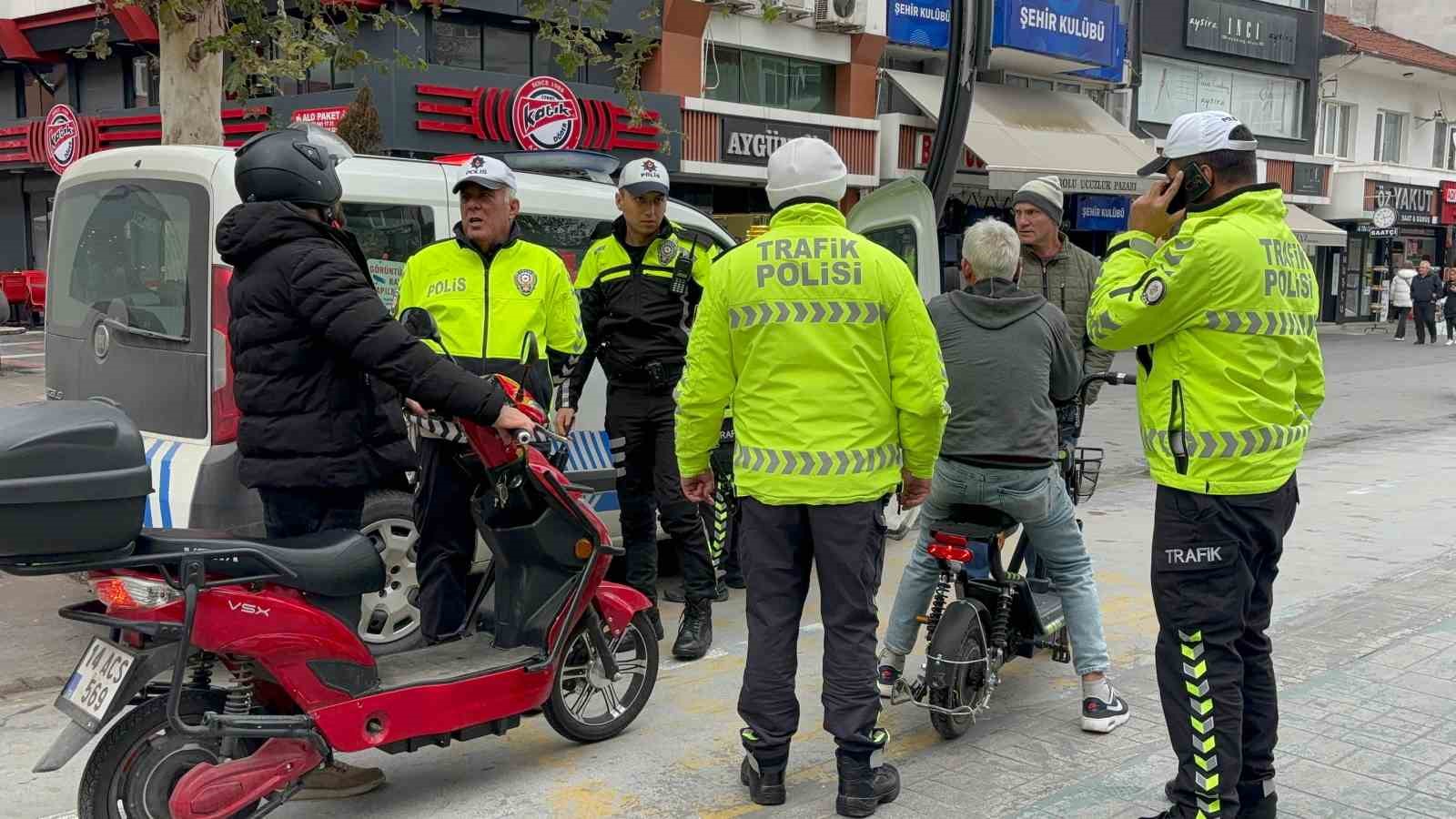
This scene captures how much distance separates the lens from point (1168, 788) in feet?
11.8

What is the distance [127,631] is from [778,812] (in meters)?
1.90

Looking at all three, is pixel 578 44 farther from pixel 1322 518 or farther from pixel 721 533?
pixel 1322 518

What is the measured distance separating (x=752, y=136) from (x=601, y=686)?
1584 cm

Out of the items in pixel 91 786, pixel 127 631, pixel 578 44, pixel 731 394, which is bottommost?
pixel 91 786

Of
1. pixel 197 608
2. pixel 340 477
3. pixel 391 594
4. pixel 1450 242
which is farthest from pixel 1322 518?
pixel 1450 242

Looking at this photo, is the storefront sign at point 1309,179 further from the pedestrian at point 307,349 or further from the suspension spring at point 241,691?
the suspension spring at point 241,691

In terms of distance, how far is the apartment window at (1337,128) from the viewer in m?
31.7

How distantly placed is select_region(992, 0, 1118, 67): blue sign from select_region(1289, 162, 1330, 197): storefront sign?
836cm

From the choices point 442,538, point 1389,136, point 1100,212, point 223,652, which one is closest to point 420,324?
point 442,538

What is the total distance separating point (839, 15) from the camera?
19859 mm

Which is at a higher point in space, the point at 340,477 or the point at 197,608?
the point at 340,477

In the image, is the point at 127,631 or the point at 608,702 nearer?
the point at 127,631

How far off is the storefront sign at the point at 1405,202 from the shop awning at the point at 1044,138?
10.5 m

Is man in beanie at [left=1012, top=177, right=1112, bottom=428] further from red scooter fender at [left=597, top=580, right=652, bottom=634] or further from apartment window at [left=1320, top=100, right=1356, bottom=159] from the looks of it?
apartment window at [left=1320, top=100, right=1356, bottom=159]
